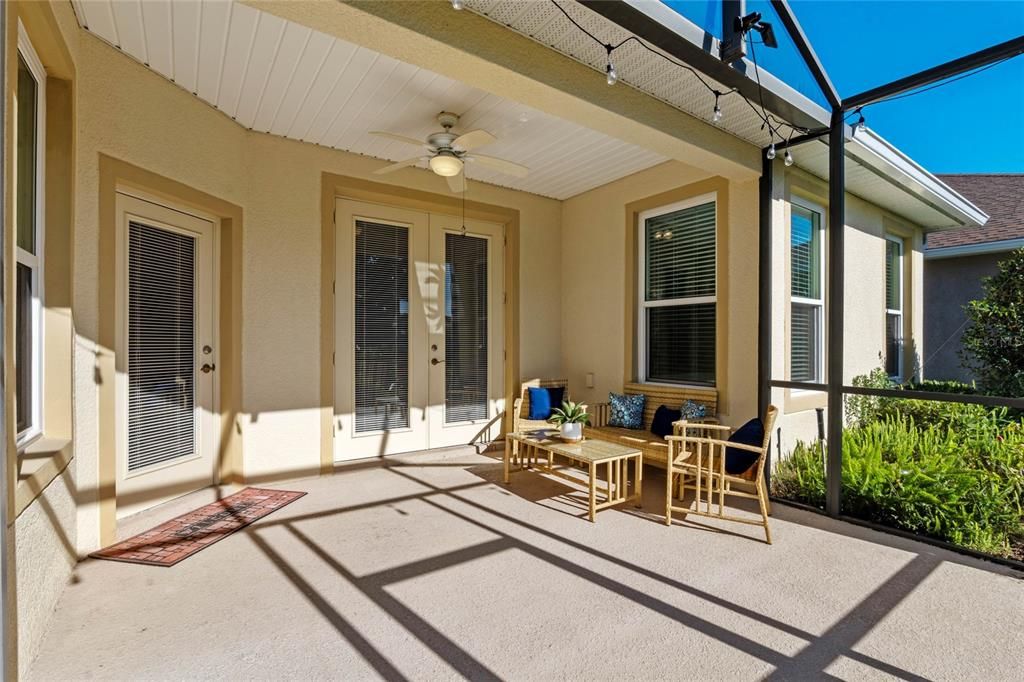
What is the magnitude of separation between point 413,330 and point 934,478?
4494 mm

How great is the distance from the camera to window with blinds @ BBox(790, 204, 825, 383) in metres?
4.54

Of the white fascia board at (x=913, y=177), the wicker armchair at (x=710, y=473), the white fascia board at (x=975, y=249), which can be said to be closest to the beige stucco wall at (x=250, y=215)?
the wicker armchair at (x=710, y=473)

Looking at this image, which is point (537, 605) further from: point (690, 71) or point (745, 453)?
point (690, 71)

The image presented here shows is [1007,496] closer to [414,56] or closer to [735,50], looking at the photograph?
[735,50]

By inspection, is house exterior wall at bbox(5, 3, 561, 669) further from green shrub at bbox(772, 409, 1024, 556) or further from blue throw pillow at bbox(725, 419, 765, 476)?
green shrub at bbox(772, 409, 1024, 556)

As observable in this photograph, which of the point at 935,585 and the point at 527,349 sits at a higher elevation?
the point at 527,349

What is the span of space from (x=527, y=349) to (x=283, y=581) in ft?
12.4

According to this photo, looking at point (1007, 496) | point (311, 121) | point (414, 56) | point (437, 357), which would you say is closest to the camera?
point (414, 56)

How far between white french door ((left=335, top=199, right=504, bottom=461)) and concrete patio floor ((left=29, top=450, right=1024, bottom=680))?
5.29ft

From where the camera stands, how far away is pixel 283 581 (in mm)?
2625

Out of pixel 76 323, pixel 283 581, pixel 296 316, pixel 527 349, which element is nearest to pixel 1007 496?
pixel 527 349

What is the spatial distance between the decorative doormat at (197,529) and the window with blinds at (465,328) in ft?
6.71

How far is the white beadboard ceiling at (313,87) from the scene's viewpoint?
279 centimetres

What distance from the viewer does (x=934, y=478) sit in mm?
3426
